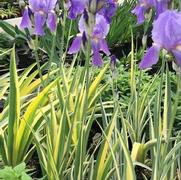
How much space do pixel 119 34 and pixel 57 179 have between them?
2694mm

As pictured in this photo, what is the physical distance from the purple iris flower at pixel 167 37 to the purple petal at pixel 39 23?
79 cm

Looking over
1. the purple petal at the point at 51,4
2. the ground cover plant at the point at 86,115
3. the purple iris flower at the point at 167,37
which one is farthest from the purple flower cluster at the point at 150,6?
the purple petal at the point at 51,4

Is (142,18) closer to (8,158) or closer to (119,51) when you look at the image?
(8,158)

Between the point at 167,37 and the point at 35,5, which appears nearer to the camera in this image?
the point at 167,37

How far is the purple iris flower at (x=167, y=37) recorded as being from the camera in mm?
1228

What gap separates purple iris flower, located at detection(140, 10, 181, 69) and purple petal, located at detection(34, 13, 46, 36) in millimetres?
787

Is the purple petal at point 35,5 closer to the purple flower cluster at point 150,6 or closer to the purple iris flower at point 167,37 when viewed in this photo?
the purple flower cluster at point 150,6

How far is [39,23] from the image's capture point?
1.99m

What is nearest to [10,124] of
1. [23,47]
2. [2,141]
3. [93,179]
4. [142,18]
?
[2,141]

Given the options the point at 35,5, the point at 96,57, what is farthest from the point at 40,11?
the point at 96,57

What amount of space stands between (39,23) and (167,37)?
0.88 metres

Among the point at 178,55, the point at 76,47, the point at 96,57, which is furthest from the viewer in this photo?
the point at 76,47

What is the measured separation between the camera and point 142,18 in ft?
7.36

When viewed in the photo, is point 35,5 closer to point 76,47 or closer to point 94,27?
point 76,47
